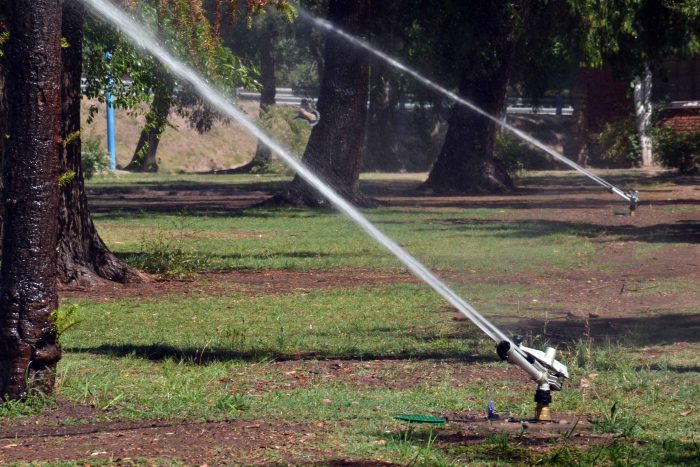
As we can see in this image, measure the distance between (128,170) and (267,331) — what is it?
131 ft

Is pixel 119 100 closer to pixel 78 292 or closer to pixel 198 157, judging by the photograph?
pixel 78 292

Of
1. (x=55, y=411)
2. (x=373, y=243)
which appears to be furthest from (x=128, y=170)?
(x=55, y=411)

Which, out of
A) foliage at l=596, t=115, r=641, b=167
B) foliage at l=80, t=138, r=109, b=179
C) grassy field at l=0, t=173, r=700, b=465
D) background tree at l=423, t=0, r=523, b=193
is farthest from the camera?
foliage at l=596, t=115, r=641, b=167

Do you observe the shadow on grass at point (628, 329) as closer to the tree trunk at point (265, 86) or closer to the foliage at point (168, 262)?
the foliage at point (168, 262)

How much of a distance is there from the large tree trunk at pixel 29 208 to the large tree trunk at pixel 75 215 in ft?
16.9

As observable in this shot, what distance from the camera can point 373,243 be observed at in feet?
59.0

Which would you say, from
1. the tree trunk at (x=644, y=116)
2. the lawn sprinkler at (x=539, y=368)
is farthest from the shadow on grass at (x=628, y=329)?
the tree trunk at (x=644, y=116)

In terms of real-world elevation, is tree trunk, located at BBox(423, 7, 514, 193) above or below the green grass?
above

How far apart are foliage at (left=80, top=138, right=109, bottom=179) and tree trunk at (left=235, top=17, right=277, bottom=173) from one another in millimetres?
7570

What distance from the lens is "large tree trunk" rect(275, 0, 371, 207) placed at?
960 inches

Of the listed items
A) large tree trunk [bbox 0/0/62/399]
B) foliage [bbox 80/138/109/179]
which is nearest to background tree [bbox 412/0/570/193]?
foliage [bbox 80/138/109/179]

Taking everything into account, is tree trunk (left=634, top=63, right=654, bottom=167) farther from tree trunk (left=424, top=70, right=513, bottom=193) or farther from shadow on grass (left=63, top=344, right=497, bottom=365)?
shadow on grass (left=63, top=344, right=497, bottom=365)

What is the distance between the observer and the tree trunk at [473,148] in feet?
98.9

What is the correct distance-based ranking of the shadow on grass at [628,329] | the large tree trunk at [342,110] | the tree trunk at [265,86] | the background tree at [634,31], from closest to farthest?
1. the shadow on grass at [628,329]
2. the large tree trunk at [342,110]
3. the background tree at [634,31]
4. the tree trunk at [265,86]
